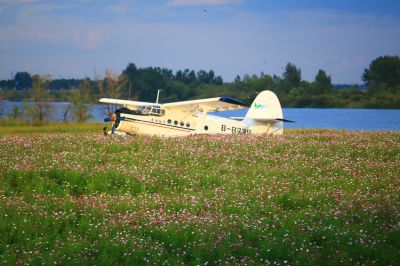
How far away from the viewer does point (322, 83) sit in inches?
5202

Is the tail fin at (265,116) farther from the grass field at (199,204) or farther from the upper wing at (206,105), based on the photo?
the grass field at (199,204)

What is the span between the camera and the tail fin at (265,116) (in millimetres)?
37125

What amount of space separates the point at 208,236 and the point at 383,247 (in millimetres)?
3081

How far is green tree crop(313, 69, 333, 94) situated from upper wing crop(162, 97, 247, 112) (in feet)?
327

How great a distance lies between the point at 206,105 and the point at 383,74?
10701cm

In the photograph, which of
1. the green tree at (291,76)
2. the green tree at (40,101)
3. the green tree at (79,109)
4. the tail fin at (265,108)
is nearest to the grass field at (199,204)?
the tail fin at (265,108)

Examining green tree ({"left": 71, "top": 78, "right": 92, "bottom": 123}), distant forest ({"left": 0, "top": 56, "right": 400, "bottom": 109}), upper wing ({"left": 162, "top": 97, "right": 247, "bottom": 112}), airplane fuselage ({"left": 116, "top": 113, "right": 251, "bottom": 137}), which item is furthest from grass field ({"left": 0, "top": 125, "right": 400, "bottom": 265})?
distant forest ({"left": 0, "top": 56, "right": 400, "bottom": 109})

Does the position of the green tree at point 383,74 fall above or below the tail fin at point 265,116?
above

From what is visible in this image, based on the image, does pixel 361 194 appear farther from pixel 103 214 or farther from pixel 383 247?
pixel 103 214

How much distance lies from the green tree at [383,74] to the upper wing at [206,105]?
10067 centimetres

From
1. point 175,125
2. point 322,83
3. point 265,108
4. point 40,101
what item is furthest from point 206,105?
point 322,83

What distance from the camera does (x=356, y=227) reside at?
1166cm

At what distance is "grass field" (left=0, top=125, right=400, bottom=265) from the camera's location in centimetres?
1055

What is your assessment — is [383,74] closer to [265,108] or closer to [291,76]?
[291,76]
